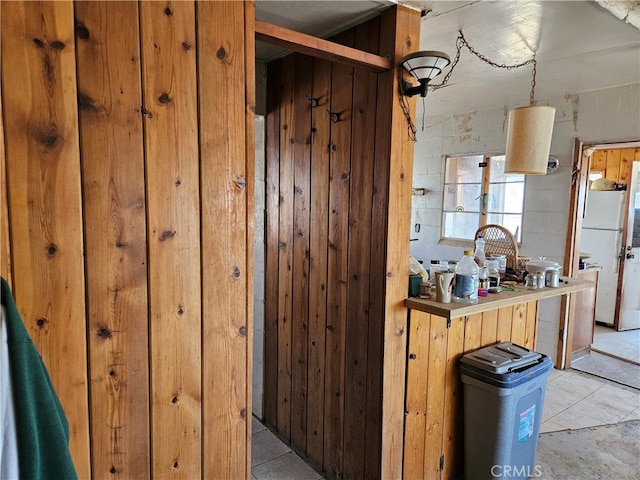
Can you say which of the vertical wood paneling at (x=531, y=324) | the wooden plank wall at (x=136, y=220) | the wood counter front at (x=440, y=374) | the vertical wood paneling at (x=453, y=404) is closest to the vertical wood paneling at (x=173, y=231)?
the wooden plank wall at (x=136, y=220)

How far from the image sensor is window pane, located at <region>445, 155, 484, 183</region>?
425cm

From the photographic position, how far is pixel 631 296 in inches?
183

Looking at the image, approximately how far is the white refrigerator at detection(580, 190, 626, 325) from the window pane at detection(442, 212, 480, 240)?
1404 mm

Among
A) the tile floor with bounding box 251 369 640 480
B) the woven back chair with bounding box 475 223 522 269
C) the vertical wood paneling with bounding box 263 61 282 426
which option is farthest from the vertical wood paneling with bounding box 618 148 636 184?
the vertical wood paneling with bounding box 263 61 282 426

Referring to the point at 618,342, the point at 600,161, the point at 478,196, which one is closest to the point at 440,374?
the point at 478,196

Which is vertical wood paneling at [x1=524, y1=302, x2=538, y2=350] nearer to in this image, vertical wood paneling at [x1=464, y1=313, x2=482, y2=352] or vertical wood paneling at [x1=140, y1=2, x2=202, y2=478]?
vertical wood paneling at [x1=464, y1=313, x2=482, y2=352]

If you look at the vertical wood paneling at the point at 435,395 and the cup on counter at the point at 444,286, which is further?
the vertical wood paneling at the point at 435,395

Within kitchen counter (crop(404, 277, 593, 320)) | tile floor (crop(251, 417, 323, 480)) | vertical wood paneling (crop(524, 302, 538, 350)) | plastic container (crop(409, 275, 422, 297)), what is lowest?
tile floor (crop(251, 417, 323, 480))

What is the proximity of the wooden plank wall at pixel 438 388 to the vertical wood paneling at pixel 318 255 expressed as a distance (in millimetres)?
516

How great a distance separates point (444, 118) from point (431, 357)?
10.4ft

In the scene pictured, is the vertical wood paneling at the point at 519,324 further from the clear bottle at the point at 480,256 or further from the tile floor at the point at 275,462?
the tile floor at the point at 275,462

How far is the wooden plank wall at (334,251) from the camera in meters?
1.83

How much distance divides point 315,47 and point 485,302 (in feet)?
4.11

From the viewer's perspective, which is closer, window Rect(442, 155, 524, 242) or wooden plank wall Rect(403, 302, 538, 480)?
wooden plank wall Rect(403, 302, 538, 480)
